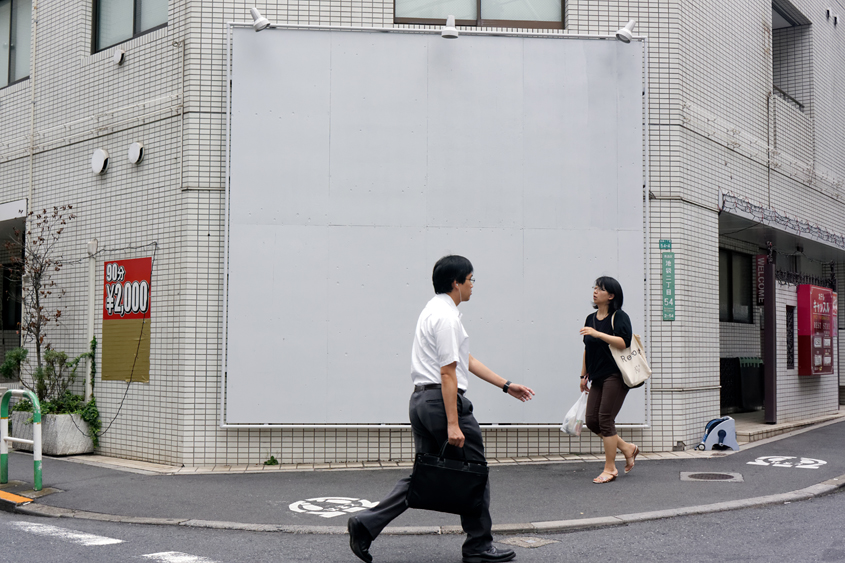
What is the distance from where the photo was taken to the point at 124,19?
1027cm

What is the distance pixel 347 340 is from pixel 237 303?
127cm

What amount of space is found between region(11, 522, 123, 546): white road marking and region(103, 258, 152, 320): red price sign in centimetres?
345

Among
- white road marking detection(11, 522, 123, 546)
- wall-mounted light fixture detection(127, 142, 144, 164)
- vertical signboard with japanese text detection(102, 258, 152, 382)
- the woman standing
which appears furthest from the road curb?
wall-mounted light fixture detection(127, 142, 144, 164)

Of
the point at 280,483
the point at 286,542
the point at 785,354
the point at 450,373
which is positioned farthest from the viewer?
the point at 785,354

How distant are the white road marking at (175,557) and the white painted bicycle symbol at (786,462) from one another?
598 cm

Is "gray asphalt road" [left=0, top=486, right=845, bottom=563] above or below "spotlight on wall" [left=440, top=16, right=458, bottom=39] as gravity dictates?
below

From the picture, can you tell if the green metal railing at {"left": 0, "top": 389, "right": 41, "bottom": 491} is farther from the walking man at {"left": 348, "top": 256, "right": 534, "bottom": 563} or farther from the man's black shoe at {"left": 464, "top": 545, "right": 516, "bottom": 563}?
the man's black shoe at {"left": 464, "top": 545, "right": 516, "bottom": 563}

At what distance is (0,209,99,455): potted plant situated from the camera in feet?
31.5

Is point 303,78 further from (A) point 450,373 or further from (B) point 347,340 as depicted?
(A) point 450,373

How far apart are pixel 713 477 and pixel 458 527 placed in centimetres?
311

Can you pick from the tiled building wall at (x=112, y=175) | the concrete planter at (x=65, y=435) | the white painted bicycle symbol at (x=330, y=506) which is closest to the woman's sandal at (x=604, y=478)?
the white painted bicycle symbol at (x=330, y=506)

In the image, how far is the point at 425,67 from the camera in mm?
8945

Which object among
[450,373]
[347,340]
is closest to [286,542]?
[450,373]

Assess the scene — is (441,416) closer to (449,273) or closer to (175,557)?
(449,273)
